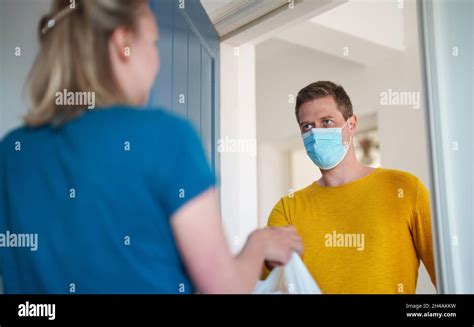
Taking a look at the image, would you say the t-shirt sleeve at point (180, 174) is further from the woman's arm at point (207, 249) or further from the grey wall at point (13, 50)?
the grey wall at point (13, 50)

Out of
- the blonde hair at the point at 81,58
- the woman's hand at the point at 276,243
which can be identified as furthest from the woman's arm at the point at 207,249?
the blonde hair at the point at 81,58

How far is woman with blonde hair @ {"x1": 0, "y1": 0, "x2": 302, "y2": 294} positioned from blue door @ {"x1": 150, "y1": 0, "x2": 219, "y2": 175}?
0.54 ft

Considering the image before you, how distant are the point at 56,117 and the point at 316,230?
0.65 metres

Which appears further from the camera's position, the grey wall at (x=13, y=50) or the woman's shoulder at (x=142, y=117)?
the grey wall at (x=13, y=50)

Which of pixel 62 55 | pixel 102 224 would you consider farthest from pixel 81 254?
pixel 62 55

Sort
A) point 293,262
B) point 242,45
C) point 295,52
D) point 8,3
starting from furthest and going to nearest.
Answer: point 295,52, point 242,45, point 8,3, point 293,262

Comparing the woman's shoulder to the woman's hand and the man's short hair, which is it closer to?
the woman's hand

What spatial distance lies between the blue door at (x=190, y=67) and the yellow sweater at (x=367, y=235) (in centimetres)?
29

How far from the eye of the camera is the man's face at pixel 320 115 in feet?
4.32

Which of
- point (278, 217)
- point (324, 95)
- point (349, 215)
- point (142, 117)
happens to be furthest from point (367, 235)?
point (142, 117)

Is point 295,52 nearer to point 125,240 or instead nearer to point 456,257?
point 456,257

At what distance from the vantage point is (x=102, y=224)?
90 centimetres

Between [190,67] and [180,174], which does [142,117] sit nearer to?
[180,174]

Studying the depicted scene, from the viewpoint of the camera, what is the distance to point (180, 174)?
2.80 ft
